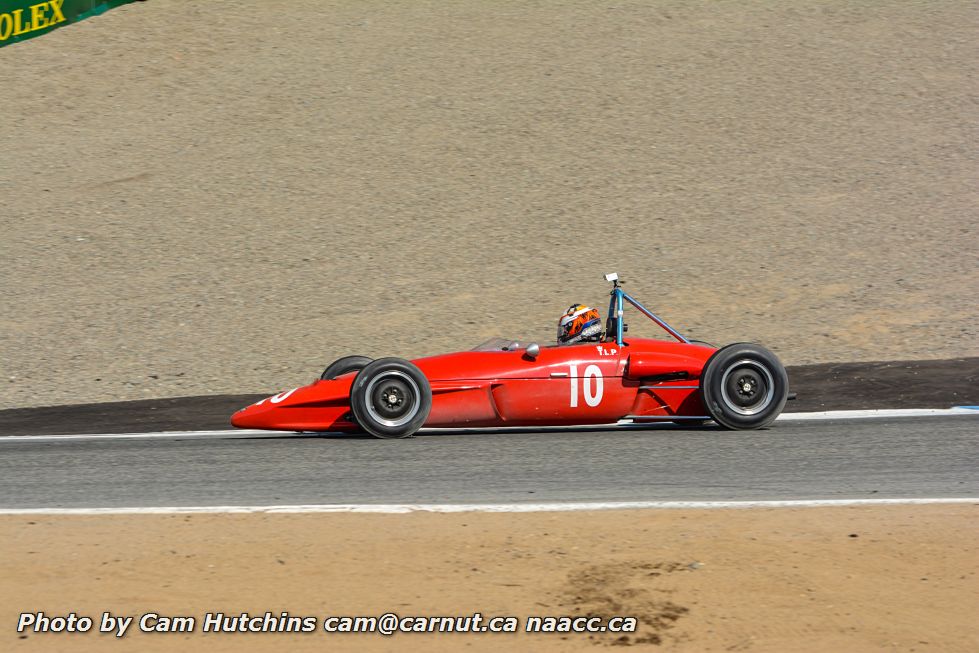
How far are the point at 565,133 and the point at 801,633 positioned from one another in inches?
728

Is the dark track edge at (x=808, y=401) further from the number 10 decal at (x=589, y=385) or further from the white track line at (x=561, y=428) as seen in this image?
the number 10 decal at (x=589, y=385)

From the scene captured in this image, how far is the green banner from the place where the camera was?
25672mm

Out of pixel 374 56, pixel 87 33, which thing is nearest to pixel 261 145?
pixel 374 56

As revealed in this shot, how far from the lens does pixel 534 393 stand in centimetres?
916

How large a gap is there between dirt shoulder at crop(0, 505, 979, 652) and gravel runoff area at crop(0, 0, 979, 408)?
23.6 feet

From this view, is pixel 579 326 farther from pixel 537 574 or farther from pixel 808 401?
pixel 537 574

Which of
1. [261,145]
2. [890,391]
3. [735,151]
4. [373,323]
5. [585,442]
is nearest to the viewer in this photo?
[585,442]

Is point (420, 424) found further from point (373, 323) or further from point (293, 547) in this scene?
point (373, 323)

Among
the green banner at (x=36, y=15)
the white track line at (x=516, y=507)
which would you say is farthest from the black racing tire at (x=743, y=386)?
the green banner at (x=36, y=15)

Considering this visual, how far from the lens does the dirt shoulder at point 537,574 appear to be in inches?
196

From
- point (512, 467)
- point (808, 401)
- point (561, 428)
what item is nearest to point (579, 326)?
point (561, 428)

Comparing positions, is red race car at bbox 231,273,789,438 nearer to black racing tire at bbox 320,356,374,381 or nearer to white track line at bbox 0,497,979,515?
black racing tire at bbox 320,356,374,381

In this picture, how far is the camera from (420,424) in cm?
916

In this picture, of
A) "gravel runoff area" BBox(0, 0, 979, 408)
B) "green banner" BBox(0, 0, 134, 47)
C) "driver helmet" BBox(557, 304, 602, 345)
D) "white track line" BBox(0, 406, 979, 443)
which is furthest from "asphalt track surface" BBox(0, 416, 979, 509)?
"green banner" BBox(0, 0, 134, 47)
